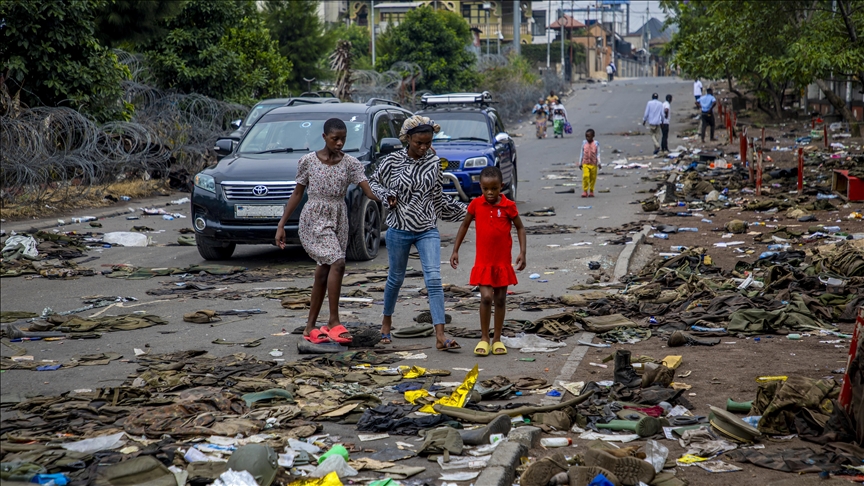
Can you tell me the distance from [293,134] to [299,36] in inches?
1138

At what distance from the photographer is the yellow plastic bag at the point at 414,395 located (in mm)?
5902

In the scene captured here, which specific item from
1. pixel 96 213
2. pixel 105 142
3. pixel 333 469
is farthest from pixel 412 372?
pixel 105 142

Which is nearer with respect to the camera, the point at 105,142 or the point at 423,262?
the point at 423,262

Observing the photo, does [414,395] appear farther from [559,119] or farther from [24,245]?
[559,119]

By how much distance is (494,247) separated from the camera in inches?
286

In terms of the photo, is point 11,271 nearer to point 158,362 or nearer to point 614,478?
point 158,362

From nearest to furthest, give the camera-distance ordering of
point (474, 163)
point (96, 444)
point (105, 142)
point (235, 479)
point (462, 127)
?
point (235, 479), point (96, 444), point (474, 163), point (462, 127), point (105, 142)

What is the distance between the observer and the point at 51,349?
7.26 metres

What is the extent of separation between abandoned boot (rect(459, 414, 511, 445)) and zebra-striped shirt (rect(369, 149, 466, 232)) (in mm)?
2600

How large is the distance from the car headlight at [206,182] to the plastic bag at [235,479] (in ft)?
24.4

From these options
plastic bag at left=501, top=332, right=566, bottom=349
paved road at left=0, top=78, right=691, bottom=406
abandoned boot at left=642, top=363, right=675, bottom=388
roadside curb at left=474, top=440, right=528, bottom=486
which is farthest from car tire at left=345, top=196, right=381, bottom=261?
roadside curb at left=474, top=440, right=528, bottom=486

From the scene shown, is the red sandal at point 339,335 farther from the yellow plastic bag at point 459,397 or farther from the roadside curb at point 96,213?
the roadside curb at point 96,213

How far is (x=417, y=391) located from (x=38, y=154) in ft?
37.8

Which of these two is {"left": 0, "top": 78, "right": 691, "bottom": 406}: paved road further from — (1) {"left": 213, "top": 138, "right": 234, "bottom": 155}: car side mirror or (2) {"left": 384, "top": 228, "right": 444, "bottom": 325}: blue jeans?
(1) {"left": 213, "top": 138, "right": 234, "bottom": 155}: car side mirror
